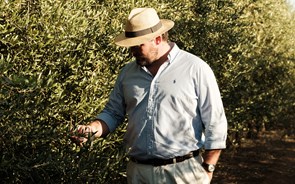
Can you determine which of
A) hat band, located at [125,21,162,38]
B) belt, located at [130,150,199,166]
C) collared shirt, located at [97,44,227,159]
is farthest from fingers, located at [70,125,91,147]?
hat band, located at [125,21,162,38]

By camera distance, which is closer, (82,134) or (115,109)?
(82,134)

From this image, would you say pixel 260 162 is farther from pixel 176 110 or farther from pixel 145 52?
pixel 145 52

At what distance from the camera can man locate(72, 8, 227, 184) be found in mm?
4402

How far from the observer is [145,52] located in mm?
4480

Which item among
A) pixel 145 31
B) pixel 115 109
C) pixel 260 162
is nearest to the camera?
pixel 145 31

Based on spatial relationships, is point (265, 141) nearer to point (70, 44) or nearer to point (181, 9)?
point (181, 9)

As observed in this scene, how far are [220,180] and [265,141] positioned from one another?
26.5 feet

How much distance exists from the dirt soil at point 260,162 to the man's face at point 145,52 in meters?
11.2

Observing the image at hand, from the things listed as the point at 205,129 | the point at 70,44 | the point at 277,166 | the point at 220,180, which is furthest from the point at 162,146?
the point at 277,166

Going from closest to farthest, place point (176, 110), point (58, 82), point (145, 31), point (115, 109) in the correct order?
point (176, 110), point (145, 31), point (115, 109), point (58, 82)

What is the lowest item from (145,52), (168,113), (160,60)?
(168,113)

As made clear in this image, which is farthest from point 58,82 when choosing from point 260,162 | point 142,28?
point 260,162

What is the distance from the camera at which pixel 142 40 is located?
14.6 feet

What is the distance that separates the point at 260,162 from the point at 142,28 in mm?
14932
